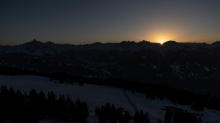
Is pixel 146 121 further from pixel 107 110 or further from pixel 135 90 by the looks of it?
pixel 135 90

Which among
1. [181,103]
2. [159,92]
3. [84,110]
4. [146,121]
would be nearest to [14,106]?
[84,110]

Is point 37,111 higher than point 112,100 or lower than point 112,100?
higher

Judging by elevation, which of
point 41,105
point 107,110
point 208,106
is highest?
point 41,105

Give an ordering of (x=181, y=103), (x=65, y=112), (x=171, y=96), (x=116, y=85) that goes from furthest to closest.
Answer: (x=116, y=85), (x=171, y=96), (x=181, y=103), (x=65, y=112)

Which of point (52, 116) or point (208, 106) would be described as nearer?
point (52, 116)

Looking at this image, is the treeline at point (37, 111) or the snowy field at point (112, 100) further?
the snowy field at point (112, 100)

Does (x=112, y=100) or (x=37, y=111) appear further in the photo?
(x=112, y=100)

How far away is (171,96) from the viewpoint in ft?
239

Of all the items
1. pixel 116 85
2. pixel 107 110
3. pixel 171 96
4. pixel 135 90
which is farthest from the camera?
pixel 116 85

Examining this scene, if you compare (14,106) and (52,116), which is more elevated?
(14,106)

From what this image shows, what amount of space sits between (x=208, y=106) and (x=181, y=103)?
1540cm

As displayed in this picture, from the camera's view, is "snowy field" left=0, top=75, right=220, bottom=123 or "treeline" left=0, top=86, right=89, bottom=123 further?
"snowy field" left=0, top=75, right=220, bottom=123

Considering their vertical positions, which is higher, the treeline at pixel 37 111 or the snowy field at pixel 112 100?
the treeline at pixel 37 111

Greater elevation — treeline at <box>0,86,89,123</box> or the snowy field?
treeline at <box>0,86,89,123</box>
